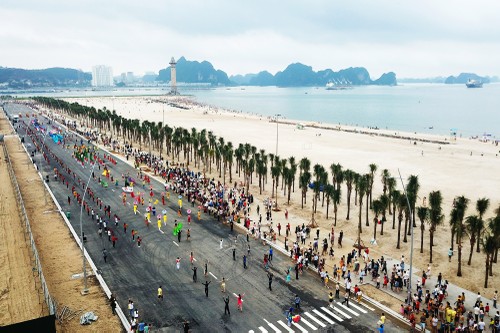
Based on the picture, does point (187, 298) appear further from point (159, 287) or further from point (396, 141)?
point (396, 141)

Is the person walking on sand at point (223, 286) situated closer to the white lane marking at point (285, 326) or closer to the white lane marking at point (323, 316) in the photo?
the white lane marking at point (285, 326)

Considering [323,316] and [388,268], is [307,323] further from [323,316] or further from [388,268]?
[388,268]

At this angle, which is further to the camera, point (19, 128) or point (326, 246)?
point (19, 128)

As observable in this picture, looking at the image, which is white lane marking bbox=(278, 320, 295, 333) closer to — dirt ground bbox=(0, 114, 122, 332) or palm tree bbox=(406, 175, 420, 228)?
dirt ground bbox=(0, 114, 122, 332)

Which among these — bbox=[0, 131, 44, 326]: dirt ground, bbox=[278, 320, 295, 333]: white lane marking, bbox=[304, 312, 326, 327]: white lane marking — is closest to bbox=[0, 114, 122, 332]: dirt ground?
bbox=[0, 131, 44, 326]: dirt ground

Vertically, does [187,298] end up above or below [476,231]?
below

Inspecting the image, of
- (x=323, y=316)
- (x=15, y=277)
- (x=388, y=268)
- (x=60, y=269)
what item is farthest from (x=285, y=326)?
(x=15, y=277)

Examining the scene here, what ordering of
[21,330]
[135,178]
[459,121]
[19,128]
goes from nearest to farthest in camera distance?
[21,330]
[135,178]
[19,128]
[459,121]

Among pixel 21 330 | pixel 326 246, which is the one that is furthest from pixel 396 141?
pixel 21 330
